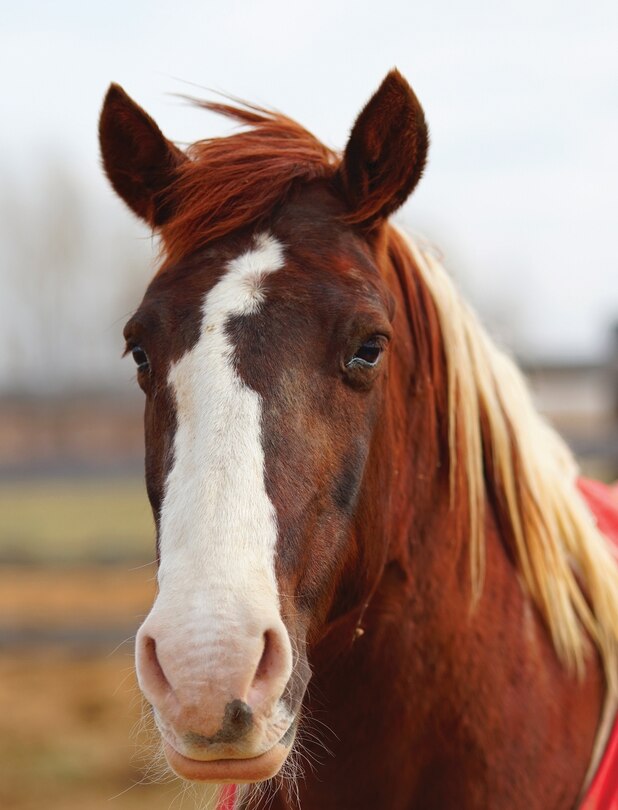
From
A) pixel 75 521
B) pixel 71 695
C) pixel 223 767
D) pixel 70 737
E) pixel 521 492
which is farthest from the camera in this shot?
pixel 75 521

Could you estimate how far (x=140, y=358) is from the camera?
2031mm

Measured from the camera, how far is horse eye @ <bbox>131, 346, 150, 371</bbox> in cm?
200

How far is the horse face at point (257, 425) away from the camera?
151 cm

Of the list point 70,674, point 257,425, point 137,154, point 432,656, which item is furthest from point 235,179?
point 70,674

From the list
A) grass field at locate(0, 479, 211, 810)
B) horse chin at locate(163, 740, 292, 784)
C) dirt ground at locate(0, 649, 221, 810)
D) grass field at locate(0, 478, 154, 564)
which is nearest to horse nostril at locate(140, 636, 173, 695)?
horse chin at locate(163, 740, 292, 784)

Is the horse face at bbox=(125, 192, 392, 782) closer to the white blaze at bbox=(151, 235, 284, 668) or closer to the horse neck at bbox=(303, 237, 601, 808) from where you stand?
the white blaze at bbox=(151, 235, 284, 668)

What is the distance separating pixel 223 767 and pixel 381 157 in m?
1.32

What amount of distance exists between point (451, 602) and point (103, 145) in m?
1.37

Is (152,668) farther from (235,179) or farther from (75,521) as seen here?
(75,521)

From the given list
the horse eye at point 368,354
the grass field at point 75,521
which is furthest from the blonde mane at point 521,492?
the grass field at point 75,521

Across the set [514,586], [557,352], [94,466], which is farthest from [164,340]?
[557,352]

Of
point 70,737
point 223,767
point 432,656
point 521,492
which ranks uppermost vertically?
point 521,492

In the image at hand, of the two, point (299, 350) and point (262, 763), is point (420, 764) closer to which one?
point (262, 763)

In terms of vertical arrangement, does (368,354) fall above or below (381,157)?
below
